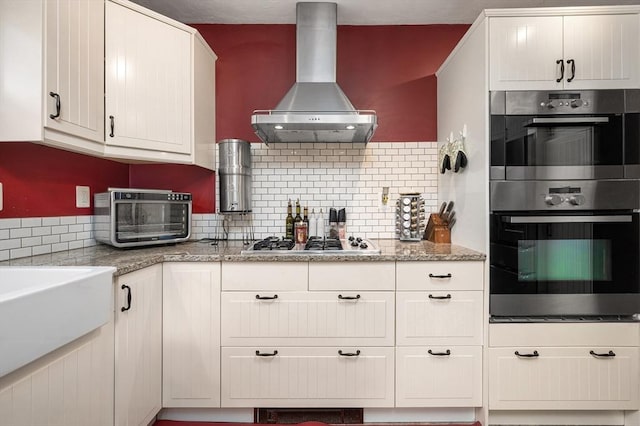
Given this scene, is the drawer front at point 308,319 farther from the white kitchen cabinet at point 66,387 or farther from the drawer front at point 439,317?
the white kitchen cabinet at point 66,387

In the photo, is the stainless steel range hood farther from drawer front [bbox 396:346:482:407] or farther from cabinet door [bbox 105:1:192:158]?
drawer front [bbox 396:346:482:407]

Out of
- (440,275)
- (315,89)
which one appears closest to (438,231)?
(440,275)

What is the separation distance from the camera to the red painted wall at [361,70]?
2689 mm

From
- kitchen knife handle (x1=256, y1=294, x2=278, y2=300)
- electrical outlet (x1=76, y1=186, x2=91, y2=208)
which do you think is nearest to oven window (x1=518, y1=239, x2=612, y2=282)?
kitchen knife handle (x1=256, y1=294, x2=278, y2=300)

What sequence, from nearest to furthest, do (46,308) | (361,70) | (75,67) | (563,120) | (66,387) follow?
(46,308)
(66,387)
(75,67)
(563,120)
(361,70)

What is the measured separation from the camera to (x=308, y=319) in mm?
1949

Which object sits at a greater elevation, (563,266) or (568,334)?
(563,266)

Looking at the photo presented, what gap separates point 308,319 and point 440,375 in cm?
80

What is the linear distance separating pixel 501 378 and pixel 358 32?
251 cm

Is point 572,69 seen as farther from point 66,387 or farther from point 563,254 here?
point 66,387

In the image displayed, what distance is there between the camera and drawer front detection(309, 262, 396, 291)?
1.95 meters

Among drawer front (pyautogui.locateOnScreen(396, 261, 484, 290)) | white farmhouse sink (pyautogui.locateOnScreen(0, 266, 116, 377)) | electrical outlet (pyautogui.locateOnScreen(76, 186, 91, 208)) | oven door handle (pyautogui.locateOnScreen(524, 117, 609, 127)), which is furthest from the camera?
electrical outlet (pyautogui.locateOnScreen(76, 186, 91, 208))

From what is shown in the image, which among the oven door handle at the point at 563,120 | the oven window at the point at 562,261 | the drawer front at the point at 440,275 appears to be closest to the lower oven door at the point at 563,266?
the oven window at the point at 562,261

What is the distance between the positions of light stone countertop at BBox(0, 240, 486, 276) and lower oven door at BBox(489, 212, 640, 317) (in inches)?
7.4
